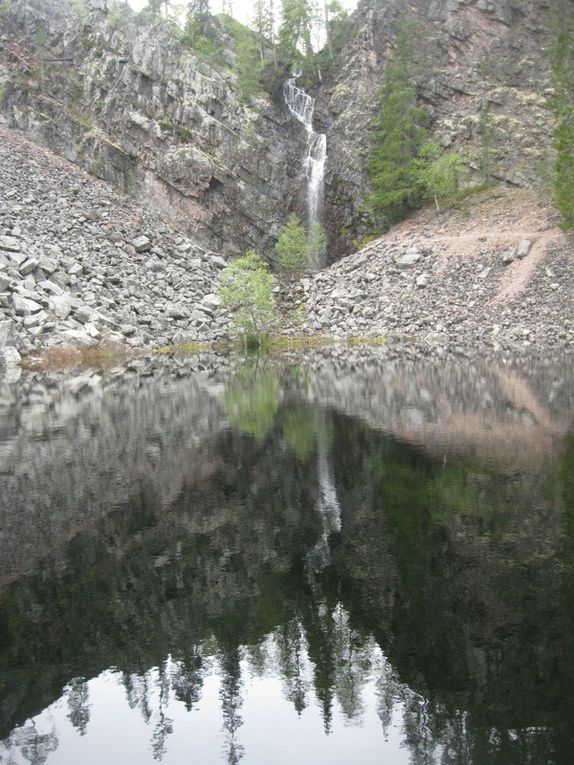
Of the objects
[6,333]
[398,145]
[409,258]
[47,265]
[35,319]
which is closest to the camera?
[6,333]

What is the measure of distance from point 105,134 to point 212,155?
45.9ft

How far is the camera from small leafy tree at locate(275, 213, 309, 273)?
264 feet

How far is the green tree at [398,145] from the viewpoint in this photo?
78.2 metres

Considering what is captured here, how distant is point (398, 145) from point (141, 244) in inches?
1308

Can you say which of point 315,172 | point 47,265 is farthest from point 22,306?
point 315,172

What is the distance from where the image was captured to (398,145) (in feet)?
258

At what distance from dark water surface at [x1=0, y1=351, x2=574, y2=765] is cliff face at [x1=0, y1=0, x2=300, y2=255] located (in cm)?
6963

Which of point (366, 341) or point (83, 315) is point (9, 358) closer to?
point (83, 315)

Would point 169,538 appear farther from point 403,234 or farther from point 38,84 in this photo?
point 38,84

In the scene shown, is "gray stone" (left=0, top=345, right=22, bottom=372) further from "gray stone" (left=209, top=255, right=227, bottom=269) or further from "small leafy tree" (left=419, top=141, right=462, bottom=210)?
"small leafy tree" (left=419, top=141, right=462, bottom=210)

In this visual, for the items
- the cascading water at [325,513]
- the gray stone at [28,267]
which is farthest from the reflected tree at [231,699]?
the gray stone at [28,267]

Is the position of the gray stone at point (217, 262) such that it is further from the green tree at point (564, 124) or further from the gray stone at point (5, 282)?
the green tree at point (564, 124)

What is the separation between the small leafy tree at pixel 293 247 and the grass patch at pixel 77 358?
3139 cm

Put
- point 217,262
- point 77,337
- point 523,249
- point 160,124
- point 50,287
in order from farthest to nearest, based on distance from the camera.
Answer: point 160,124 < point 217,262 < point 523,249 < point 50,287 < point 77,337
